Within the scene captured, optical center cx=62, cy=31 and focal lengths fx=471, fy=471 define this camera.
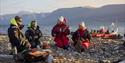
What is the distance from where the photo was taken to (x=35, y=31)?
18953 millimetres

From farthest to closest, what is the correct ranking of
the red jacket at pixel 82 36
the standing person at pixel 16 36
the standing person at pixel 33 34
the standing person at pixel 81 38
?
the red jacket at pixel 82 36
the standing person at pixel 81 38
the standing person at pixel 33 34
the standing person at pixel 16 36

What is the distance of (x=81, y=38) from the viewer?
64.3 feet

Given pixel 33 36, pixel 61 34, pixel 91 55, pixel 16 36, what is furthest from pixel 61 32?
pixel 16 36

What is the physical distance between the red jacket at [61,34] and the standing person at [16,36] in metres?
3.23

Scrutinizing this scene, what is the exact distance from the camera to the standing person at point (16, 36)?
54.0ft

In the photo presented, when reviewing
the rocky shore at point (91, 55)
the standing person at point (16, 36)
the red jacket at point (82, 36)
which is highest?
the standing person at point (16, 36)

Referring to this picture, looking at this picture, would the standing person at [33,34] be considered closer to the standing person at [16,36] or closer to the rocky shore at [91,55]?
the rocky shore at [91,55]

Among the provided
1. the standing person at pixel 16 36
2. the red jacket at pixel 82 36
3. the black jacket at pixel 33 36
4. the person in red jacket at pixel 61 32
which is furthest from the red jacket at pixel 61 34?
the standing person at pixel 16 36

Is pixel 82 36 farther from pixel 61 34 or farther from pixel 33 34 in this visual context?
pixel 33 34

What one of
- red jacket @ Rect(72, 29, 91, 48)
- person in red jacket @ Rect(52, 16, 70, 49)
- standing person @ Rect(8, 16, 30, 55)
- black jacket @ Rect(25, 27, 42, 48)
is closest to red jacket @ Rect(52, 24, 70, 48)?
person in red jacket @ Rect(52, 16, 70, 49)

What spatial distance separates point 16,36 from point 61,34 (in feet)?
12.7

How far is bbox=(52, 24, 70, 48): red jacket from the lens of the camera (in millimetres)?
19766

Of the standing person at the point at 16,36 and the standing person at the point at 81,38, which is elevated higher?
the standing person at the point at 16,36

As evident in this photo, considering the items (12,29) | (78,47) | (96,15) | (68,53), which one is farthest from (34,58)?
(96,15)
